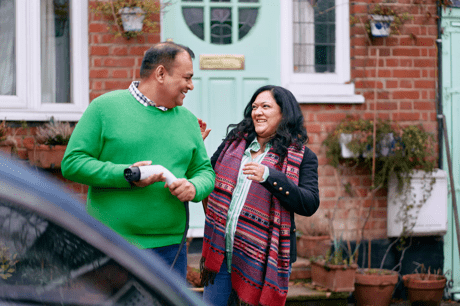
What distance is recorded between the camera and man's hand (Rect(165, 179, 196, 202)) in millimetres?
2467

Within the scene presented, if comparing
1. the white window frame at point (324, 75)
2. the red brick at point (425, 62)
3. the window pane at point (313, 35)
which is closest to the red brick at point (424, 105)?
the red brick at point (425, 62)

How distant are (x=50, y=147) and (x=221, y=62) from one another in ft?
5.74

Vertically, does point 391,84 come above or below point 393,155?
above

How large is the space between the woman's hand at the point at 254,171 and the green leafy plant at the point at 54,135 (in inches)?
96.8

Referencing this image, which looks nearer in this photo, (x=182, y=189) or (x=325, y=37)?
(x=182, y=189)

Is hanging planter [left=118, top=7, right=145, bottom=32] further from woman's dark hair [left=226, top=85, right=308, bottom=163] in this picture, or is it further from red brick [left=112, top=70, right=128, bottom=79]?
woman's dark hair [left=226, top=85, right=308, bottom=163]

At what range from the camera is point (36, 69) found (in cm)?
508

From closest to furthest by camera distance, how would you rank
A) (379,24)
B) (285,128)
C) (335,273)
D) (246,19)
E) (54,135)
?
1. (285,128)
2. (335,273)
3. (54,135)
4. (379,24)
5. (246,19)

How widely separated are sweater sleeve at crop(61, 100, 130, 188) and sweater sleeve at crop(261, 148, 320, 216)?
80cm

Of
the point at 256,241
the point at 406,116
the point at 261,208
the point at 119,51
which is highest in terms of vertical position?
the point at 119,51

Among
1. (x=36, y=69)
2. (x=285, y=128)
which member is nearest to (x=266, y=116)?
(x=285, y=128)

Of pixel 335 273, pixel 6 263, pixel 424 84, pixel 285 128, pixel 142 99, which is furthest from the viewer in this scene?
pixel 424 84

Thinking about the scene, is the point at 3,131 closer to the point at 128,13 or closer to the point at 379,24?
the point at 128,13

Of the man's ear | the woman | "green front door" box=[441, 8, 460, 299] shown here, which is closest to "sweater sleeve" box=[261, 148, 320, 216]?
the woman
